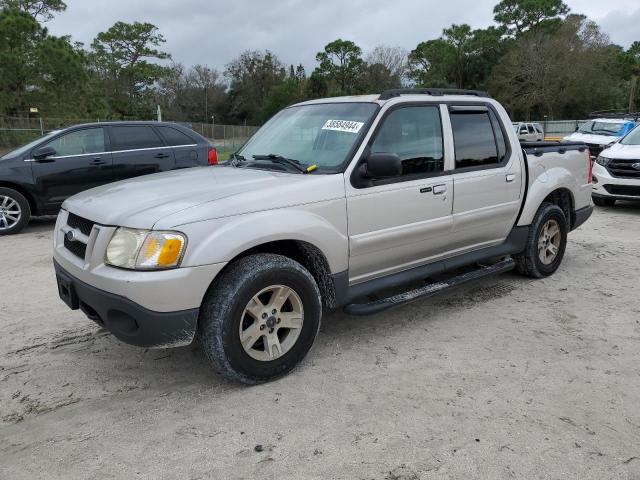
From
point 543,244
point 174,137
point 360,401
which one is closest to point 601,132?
point 543,244

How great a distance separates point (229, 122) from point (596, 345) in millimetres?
71219

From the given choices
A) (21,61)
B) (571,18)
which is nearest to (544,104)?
(571,18)

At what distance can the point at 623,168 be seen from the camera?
31.4ft

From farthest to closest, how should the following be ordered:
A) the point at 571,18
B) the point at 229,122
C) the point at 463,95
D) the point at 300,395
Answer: the point at 229,122, the point at 571,18, the point at 463,95, the point at 300,395

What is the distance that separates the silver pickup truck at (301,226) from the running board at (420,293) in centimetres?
2

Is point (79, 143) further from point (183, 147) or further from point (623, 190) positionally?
point (623, 190)

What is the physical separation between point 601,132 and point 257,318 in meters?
15.5

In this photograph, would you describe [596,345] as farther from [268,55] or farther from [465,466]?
[268,55]

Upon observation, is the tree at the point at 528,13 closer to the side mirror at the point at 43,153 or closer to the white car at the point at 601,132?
the white car at the point at 601,132

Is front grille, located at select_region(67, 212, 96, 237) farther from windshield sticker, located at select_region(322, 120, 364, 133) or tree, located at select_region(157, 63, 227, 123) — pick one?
tree, located at select_region(157, 63, 227, 123)

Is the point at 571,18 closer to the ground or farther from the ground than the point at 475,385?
farther from the ground

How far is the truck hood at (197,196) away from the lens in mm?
3071

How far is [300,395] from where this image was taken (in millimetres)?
3297

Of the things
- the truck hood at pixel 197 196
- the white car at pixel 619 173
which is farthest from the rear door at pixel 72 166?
the white car at pixel 619 173
